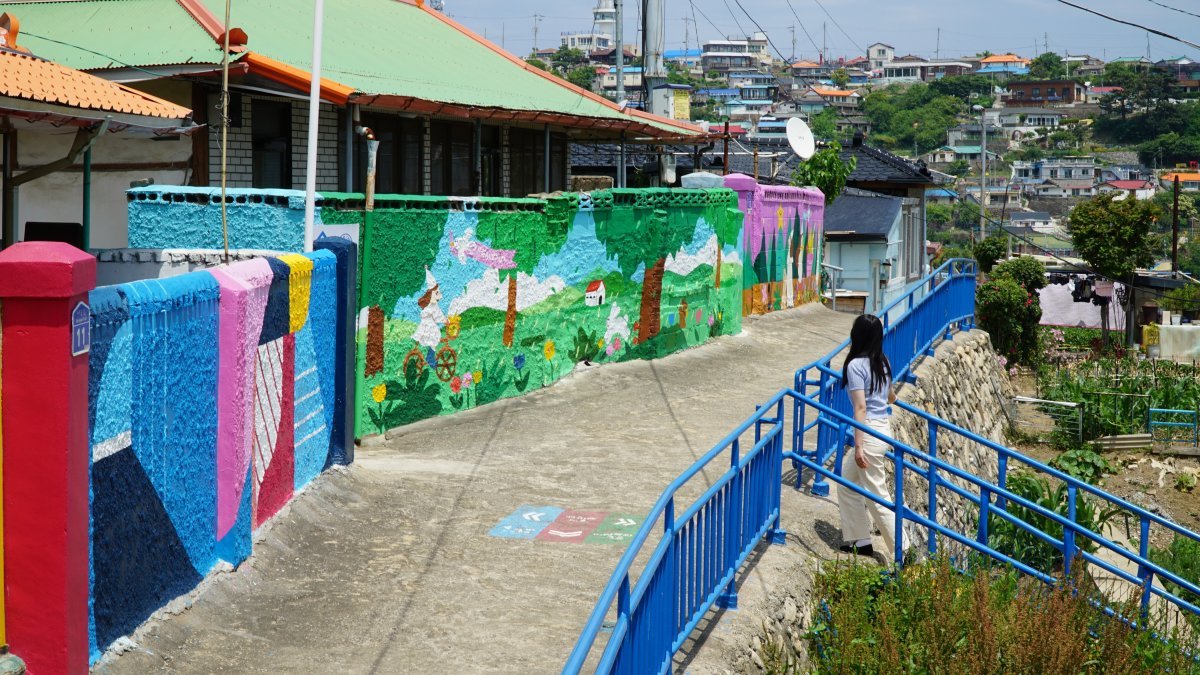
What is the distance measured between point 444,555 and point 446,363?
410cm

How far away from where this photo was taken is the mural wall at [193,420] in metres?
5.77

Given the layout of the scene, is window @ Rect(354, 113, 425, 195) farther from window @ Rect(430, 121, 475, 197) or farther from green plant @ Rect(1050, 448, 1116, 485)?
green plant @ Rect(1050, 448, 1116, 485)

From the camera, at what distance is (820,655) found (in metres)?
7.80

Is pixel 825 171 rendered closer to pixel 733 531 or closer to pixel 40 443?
pixel 733 531

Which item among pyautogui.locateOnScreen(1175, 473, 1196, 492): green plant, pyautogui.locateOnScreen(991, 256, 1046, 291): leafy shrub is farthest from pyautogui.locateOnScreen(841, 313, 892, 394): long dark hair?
pyautogui.locateOnScreen(991, 256, 1046, 291): leafy shrub

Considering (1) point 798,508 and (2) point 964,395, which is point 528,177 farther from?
(1) point 798,508

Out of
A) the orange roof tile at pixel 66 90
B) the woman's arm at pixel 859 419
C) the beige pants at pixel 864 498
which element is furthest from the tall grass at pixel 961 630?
the orange roof tile at pixel 66 90

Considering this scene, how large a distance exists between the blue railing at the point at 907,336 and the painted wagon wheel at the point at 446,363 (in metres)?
3.24

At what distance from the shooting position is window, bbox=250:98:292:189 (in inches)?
624

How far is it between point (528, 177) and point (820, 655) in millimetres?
16633

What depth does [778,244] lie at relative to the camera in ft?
71.4

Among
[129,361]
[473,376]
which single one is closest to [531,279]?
[473,376]

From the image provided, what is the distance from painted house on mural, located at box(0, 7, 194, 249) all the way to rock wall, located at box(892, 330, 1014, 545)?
7340mm

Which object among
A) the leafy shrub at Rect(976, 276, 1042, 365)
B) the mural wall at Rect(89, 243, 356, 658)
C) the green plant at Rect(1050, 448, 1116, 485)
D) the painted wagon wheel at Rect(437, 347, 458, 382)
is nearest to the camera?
the mural wall at Rect(89, 243, 356, 658)
